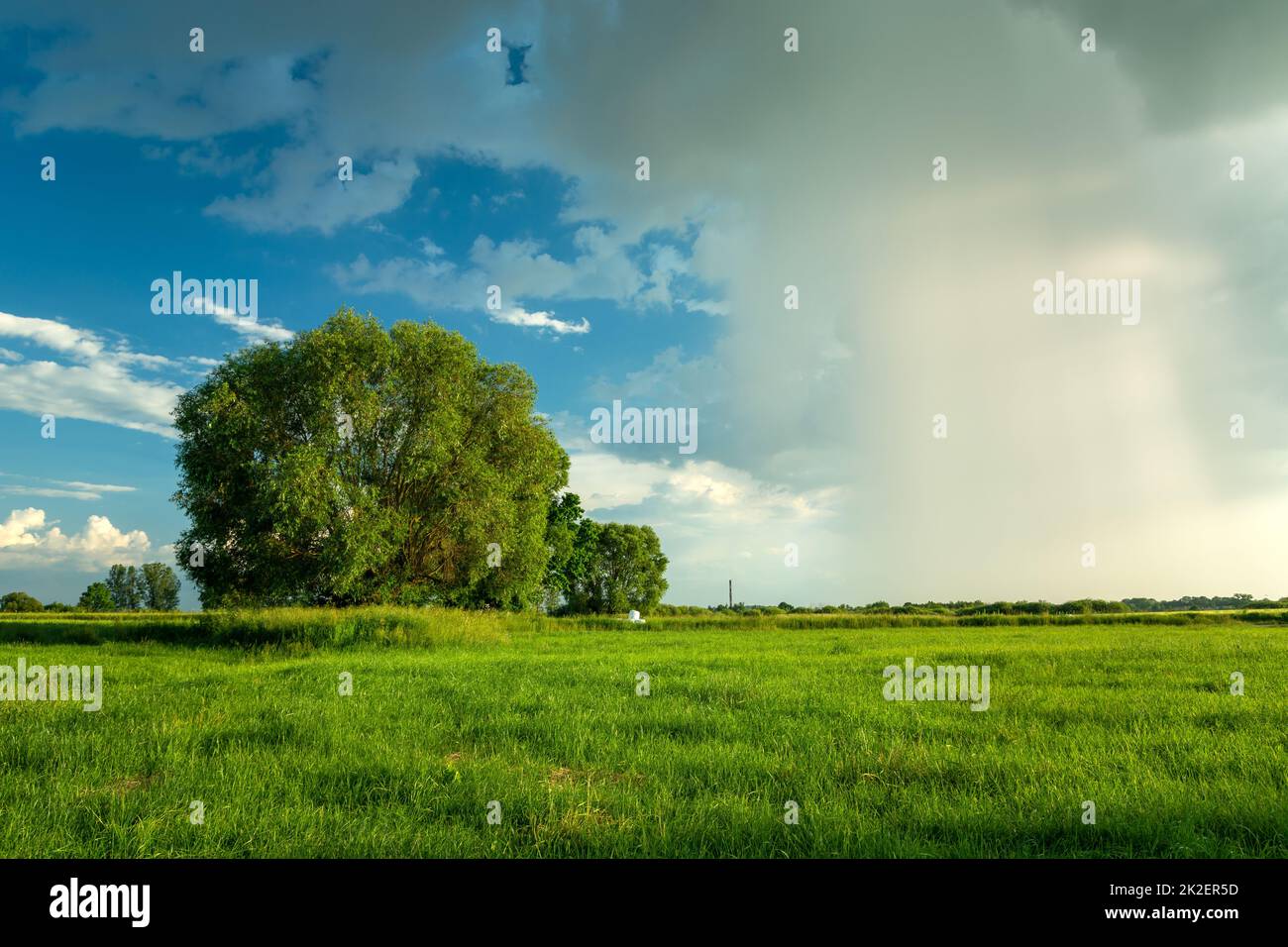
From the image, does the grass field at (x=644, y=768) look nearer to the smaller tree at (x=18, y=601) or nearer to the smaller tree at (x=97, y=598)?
the smaller tree at (x=18, y=601)

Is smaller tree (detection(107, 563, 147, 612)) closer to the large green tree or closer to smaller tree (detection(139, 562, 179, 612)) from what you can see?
smaller tree (detection(139, 562, 179, 612))

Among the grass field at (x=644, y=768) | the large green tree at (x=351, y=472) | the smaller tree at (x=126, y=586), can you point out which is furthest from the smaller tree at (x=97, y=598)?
the grass field at (x=644, y=768)

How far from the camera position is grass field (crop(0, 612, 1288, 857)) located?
4.95m

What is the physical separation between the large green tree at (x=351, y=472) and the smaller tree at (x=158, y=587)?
150359 mm

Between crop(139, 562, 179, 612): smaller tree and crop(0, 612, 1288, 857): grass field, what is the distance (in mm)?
174278

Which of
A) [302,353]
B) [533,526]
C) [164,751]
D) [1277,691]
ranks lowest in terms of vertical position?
[1277,691]

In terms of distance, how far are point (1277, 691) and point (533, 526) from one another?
31156 mm

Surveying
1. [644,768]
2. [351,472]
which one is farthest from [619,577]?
[644,768]
